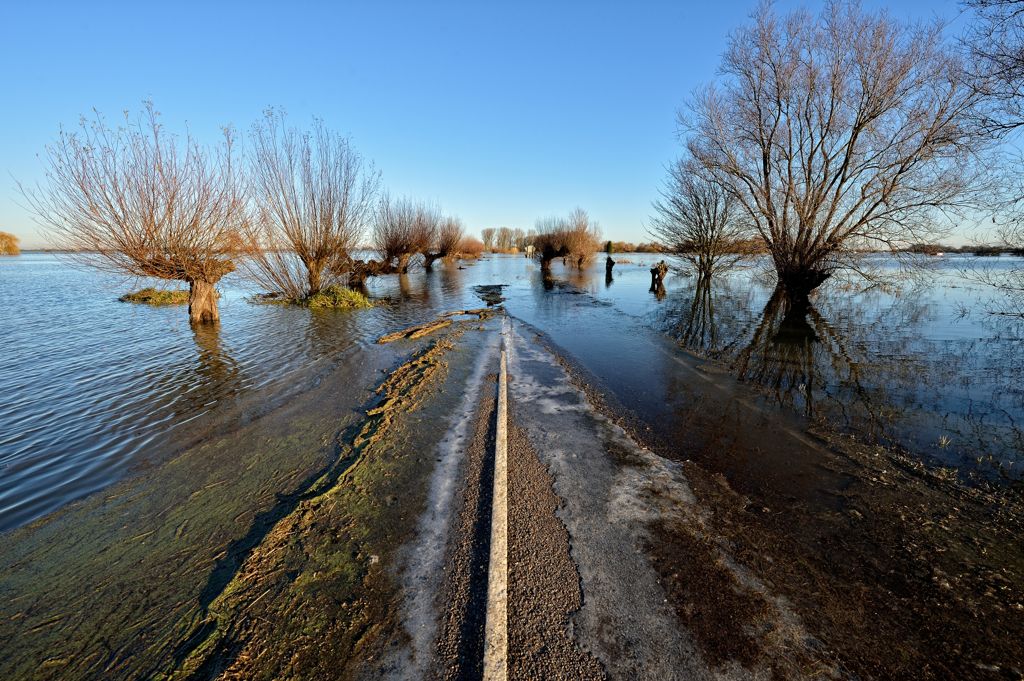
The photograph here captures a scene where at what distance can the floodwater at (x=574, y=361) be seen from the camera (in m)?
4.54

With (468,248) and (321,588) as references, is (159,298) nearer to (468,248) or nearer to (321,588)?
(321,588)

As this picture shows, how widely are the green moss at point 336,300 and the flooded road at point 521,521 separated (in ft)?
28.8

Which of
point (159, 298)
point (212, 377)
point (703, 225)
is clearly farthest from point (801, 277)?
point (159, 298)

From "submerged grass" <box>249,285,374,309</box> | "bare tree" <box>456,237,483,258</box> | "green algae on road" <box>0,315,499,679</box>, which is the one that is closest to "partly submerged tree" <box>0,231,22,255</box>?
"bare tree" <box>456,237,483,258</box>

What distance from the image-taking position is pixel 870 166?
42.5ft

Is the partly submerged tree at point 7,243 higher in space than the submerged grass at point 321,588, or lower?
higher

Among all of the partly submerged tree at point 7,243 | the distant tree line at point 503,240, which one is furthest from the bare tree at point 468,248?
the partly submerged tree at point 7,243

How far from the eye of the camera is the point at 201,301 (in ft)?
38.4

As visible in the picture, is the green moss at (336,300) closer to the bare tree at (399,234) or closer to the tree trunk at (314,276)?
the tree trunk at (314,276)

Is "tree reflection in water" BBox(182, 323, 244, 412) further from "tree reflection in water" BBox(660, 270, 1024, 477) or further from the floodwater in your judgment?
"tree reflection in water" BBox(660, 270, 1024, 477)

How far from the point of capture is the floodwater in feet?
14.9

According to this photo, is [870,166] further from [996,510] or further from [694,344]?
[996,510]

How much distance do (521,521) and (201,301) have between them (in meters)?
13.0

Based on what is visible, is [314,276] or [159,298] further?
[314,276]
